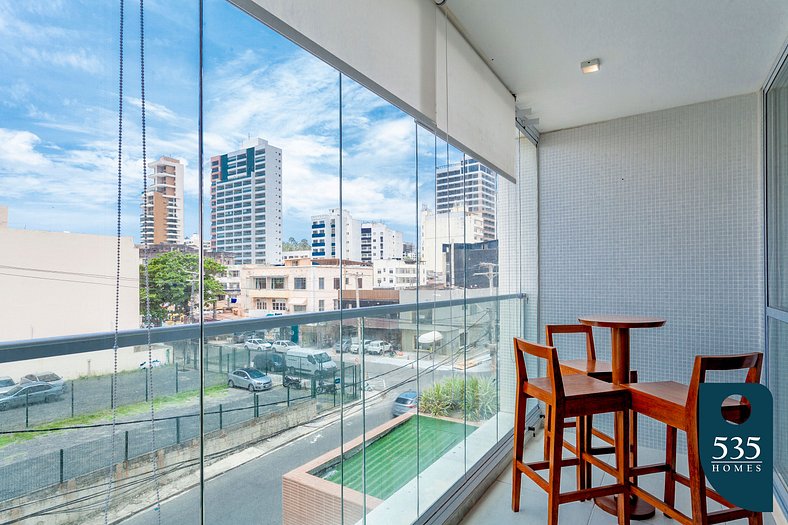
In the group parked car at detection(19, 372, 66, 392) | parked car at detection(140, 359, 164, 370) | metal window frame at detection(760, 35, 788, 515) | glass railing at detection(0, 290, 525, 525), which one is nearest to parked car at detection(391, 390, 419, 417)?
glass railing at detection(0, 290, 525, 525)

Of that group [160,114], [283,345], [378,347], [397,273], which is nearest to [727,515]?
[378,347]

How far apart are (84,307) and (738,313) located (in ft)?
13.1

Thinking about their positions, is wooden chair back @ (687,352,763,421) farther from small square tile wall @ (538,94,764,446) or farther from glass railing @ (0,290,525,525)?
small square tile wall @ (538,94,764,446)

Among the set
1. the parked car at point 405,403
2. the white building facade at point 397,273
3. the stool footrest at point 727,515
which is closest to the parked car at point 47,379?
the white building facade at point 397,273

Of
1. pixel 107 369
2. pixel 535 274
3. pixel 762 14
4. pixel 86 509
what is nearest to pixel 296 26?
pixel 107 369

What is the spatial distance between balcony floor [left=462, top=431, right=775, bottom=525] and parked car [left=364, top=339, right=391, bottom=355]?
1125mm

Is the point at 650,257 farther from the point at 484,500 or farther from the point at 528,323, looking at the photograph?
the point at 484,500

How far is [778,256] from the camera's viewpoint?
295 cm

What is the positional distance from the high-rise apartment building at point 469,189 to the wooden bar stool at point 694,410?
137 centimetres

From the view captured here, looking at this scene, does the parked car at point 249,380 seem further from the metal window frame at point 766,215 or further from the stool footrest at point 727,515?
the metal window frame at point 766,215

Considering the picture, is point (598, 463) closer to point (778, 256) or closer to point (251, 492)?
point (251, 492)

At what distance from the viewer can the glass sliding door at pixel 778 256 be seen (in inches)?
106

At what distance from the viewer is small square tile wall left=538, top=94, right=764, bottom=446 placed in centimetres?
332

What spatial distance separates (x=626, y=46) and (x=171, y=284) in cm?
278
